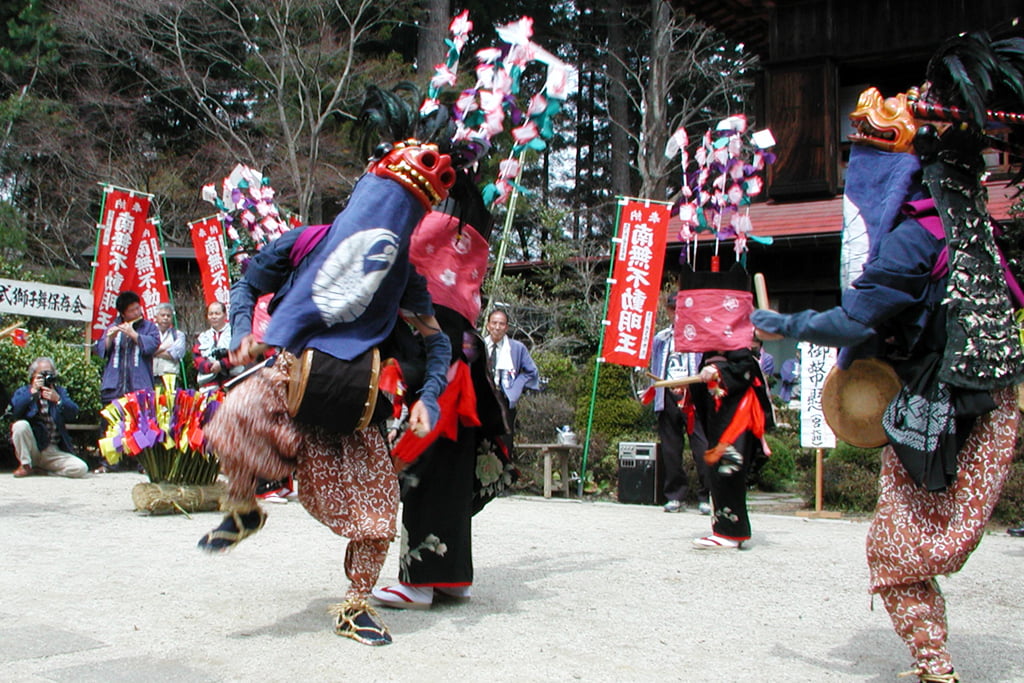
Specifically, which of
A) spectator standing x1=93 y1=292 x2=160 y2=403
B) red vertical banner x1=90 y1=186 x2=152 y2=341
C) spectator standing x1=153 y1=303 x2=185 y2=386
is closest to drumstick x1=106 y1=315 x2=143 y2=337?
spectator standing x1=93 y1=292 x2=160 y2=403

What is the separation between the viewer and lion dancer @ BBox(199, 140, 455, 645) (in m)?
3.58

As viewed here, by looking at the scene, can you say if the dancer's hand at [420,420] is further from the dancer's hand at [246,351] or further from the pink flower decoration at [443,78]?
the pink flower decoration at [443,78]

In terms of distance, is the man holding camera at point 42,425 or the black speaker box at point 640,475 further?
the man holding camera at point 42,425

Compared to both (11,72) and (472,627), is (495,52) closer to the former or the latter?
(472,627)

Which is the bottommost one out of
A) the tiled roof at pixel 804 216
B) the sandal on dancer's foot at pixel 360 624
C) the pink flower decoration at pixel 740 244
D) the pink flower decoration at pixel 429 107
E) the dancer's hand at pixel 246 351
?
the sandal on dancer's foot at pixel 360 624

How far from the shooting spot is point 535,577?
5.28 m

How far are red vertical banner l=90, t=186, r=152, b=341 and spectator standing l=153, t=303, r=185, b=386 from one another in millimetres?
1816

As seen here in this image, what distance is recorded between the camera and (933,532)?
10.3 ft

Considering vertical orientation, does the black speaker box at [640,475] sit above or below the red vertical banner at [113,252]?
below

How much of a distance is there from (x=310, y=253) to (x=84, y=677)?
1.64m

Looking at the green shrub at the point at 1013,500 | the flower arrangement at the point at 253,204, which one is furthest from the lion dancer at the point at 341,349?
the green shrub at the point at 1013,500

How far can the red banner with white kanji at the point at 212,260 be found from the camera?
40.6 ft

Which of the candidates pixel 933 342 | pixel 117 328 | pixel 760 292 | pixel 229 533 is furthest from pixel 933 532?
pixel 117 328

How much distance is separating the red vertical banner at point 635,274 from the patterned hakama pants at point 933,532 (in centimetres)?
690
